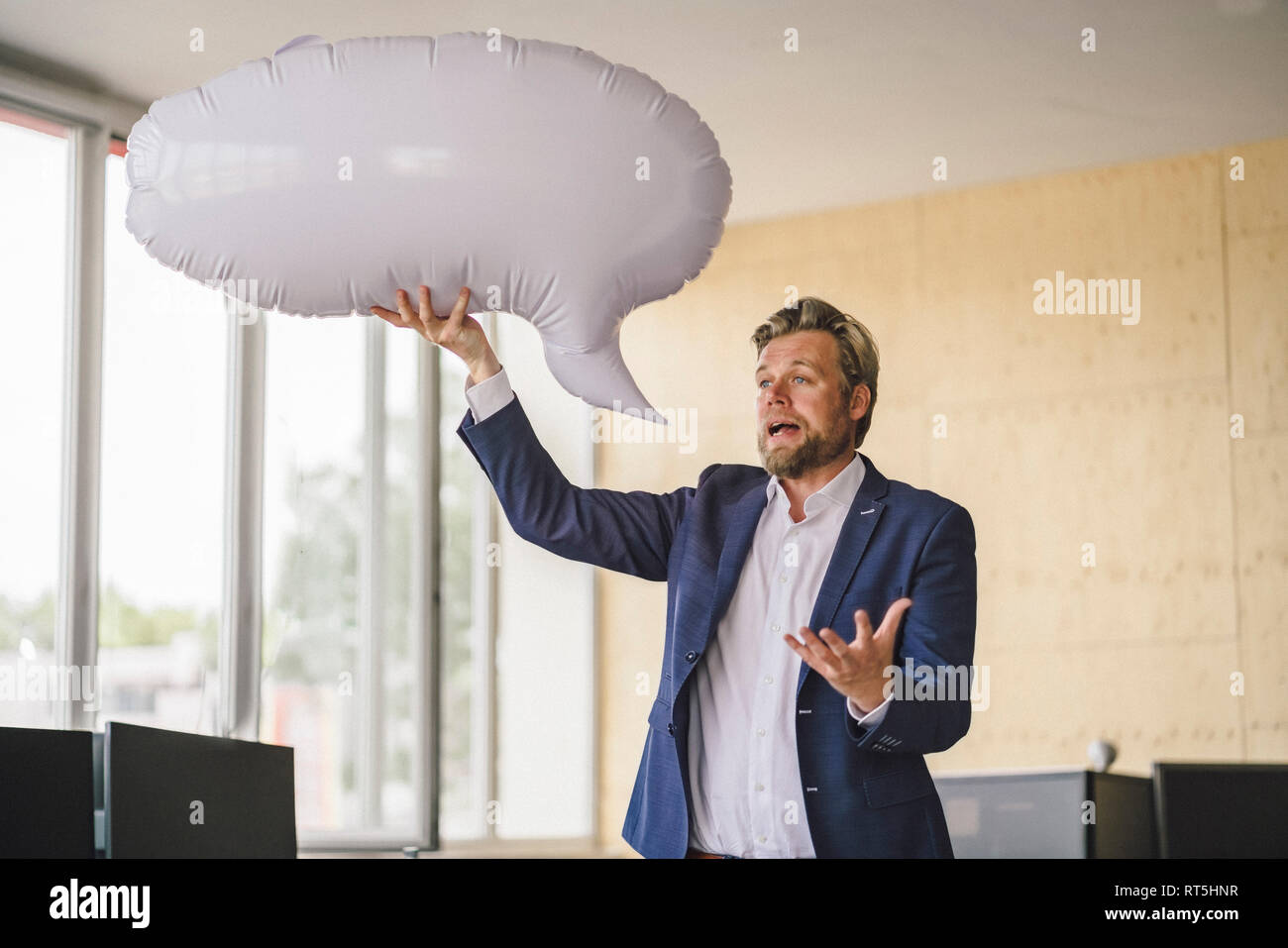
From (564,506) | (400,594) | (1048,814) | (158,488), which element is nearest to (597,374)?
(564,506)

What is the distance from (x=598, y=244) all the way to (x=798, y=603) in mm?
671

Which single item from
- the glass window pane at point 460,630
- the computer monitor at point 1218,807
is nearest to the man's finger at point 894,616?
the computer monitor at point 1218,807

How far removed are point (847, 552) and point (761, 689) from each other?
270 millimetres

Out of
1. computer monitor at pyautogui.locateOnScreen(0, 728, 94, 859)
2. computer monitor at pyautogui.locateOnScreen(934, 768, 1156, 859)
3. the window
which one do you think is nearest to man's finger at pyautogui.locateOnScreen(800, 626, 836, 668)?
computer monitor at pyautogui.locateOnScreen(0, 728, 94, 859)

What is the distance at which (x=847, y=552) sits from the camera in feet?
8.05

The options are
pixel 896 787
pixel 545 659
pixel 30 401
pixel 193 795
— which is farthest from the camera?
pixel 545 659

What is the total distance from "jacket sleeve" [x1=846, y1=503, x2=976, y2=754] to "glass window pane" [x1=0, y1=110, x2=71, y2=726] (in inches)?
89.3

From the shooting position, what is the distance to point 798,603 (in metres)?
2.47

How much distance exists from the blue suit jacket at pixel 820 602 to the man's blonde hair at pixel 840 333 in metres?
0.21

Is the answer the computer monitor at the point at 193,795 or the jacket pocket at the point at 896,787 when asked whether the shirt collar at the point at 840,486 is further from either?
the computer monitor at the point at 193,795

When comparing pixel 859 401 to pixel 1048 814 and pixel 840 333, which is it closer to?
pixel 840 333

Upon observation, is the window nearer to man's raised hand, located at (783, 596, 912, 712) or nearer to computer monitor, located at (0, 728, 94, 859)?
computer monitor, located at (0, 728, 94, 859)

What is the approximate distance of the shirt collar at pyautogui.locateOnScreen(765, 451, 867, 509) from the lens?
2562 millimetres

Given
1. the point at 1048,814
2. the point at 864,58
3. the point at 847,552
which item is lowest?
the point at 1048,814
